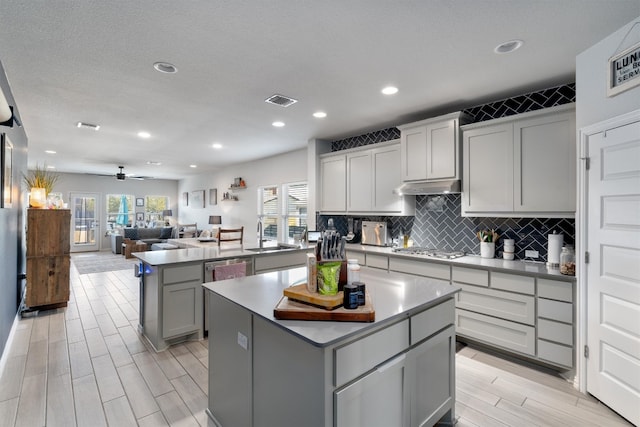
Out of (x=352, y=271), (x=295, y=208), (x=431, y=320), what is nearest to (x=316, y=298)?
(x=352, y=271)

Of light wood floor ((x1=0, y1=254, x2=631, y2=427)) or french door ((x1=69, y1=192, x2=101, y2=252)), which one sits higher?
french door ((x1=69, y1=192, x2=101, y2=252))

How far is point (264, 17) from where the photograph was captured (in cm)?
192

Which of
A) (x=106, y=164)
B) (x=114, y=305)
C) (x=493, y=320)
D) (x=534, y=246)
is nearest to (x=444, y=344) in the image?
(x=493, y=320)

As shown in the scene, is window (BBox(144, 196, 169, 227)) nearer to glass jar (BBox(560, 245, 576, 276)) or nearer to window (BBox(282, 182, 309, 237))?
window (BBox(282, 182, 309, 237))

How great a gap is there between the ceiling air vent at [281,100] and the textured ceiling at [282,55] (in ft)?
0.36

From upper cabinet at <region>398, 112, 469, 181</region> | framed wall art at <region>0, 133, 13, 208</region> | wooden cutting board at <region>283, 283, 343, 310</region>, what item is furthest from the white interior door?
framed wall art at <region>0, 133, 13, 208</region>

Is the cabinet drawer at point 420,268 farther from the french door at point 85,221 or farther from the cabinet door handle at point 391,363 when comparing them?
the french door at point 85,221

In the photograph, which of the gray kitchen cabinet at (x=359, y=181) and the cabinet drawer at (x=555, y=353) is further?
the gray kitchen cabinet at (x=359, y=181)

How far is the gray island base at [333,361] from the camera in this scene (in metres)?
1.29

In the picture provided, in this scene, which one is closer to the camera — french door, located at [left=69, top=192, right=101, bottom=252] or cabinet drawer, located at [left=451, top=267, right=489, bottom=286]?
cabinet drawer, located at [left=451, top=267, right=489, bottom=286]

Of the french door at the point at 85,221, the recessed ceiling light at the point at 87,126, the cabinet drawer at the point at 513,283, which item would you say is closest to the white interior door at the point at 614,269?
the cabinet drawer at the point at 513,283

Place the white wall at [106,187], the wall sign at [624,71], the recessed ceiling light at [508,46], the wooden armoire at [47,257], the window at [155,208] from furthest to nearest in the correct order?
the window at [155,208], the white wall at [106,187], the wooden armoire at [47,257], the recessed ceiling light at [508,46], the wall sign at [624,71]

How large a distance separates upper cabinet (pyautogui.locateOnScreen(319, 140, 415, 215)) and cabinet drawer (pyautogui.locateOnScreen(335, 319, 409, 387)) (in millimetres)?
2696

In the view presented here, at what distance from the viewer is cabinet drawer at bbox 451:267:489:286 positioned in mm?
3002
